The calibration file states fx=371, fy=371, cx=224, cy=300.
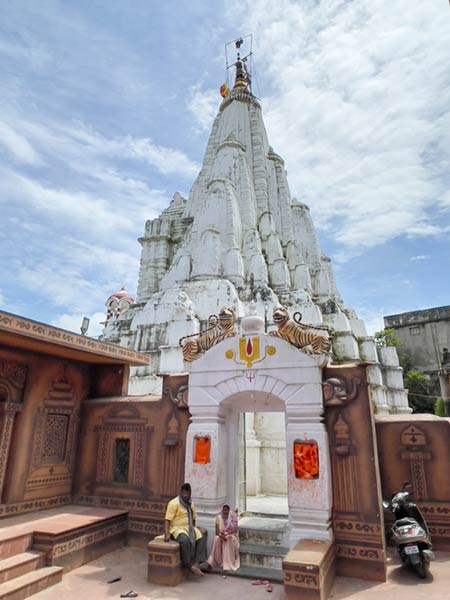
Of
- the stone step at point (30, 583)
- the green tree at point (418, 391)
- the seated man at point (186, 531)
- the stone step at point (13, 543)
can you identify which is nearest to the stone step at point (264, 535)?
the seated man at point (186, 531)

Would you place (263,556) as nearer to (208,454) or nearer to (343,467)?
(208,454)

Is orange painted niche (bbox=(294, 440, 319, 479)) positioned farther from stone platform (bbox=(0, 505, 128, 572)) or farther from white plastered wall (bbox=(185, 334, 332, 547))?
stone platform (bbox=(0, 505, 128, 572))

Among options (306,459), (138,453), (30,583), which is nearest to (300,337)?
(306,459)

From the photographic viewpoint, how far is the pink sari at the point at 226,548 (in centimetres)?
645

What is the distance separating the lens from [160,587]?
580cm

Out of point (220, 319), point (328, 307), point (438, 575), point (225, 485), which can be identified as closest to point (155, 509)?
point (225, 485)

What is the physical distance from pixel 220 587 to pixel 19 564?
10.5 feet

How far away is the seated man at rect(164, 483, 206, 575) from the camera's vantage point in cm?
618

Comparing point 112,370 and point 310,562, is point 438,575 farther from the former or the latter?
point 112,370

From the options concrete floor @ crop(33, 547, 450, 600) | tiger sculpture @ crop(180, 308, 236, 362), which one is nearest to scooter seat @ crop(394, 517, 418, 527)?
concrete floor @ crop(33, 547, 450, 600)

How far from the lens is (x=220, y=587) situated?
5840mm

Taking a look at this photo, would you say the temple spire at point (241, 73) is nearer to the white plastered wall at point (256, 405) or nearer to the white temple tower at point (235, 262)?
the white temple tower at point (235, 262)

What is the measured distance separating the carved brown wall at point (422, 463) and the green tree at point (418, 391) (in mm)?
23963

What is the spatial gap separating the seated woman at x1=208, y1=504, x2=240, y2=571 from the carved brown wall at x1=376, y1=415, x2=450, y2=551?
3424 mm
